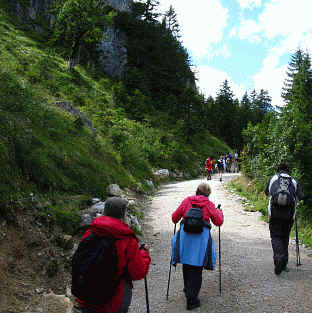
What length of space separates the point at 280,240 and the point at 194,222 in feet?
8.40

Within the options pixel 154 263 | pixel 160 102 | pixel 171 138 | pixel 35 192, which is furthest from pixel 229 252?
pixel 160 102

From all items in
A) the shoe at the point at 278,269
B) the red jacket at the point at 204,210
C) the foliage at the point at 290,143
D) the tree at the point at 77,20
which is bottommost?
the shoe at the point at 278,269

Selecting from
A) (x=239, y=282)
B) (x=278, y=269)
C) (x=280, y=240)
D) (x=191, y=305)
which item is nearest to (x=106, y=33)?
(x=280, y=240)

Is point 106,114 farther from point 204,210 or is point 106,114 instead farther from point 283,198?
point 204,210

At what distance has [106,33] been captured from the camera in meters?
41.9

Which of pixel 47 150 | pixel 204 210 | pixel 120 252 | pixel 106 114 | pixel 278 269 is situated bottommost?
pixel 278 269

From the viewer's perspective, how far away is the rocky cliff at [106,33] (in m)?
35.8

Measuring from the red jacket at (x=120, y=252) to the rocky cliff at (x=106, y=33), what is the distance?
34322 mm

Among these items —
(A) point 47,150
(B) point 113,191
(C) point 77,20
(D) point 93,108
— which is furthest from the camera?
(C) point 77,20

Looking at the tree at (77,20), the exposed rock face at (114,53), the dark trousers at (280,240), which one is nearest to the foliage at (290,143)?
the dark trousers at (280,240)

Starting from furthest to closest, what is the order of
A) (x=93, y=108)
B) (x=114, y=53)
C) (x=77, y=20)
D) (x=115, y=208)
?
(x=114, y=53) → (x=77, y=20) → (x=93, y=108) → (x=115, y=208)

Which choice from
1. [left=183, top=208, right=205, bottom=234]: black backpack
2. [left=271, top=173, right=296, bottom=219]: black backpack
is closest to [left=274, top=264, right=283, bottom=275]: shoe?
[left=271, top=173, right=296, bottom=219]: black backpack

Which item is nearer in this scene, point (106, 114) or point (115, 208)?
point (115, 208)

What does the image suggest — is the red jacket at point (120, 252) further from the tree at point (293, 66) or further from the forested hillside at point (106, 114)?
the tree at point (293, 66)
